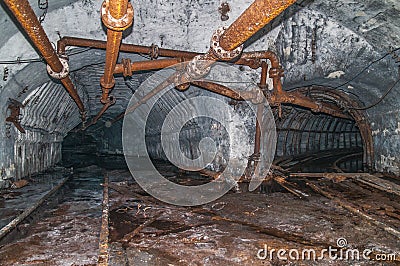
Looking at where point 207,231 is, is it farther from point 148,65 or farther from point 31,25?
point 148,65

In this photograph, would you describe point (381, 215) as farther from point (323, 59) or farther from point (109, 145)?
point (109, 145)

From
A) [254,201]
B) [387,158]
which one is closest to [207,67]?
[254,201]

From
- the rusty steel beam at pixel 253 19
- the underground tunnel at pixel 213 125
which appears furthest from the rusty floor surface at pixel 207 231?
the rusty steel beam at pixel 253 19

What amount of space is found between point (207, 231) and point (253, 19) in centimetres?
263

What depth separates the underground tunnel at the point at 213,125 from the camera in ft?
11.7

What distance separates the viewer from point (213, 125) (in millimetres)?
8578

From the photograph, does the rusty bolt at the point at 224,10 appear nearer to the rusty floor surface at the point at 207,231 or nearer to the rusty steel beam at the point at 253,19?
the rusty steel beam at the point at 253,19

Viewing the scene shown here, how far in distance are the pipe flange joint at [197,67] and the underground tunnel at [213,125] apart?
30 millimetres

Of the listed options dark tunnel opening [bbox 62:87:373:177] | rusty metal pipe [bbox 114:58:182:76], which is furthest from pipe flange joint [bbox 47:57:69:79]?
dark tunnel opening [bbox 62:87:373:177]

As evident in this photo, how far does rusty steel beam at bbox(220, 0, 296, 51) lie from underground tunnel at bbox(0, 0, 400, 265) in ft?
0.07

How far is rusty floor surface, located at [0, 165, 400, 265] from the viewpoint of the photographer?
331cm

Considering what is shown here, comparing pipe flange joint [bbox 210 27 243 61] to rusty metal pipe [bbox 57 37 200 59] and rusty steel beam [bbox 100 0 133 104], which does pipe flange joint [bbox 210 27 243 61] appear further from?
rusty metal pipe [bbox 57 37 200 59]

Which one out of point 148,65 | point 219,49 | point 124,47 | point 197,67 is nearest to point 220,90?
point 197,67

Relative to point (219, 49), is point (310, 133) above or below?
below
